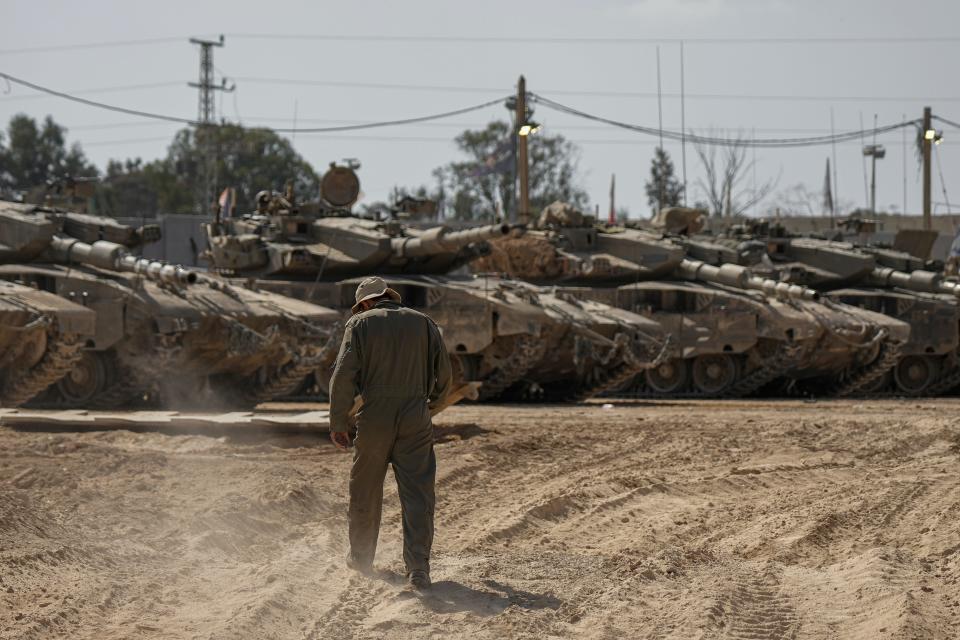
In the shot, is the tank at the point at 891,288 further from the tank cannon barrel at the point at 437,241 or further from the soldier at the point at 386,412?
the soldier at the point at 386,412

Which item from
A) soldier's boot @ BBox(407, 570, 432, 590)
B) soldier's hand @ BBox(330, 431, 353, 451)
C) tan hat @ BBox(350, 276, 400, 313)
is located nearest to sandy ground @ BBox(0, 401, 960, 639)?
soldier's boot @ BBox(407, 570, 432, 590)

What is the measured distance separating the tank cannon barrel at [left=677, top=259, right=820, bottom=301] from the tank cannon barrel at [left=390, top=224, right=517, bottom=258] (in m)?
4.92

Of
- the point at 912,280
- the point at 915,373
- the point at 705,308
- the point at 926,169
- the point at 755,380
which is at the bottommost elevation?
the point at 915,373

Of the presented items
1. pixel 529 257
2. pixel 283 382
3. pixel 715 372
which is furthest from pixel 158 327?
pixel 715 372

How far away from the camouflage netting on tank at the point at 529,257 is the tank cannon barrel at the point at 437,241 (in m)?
3.20

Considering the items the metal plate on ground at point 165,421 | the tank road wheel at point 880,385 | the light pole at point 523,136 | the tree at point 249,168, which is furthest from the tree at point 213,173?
the metal plate on ground at point 165,421

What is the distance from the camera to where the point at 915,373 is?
26.3 m

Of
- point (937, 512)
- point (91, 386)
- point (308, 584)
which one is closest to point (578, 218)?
point (91, 386)

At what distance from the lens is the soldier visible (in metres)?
7.46

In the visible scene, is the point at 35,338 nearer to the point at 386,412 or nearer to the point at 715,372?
the point at 386,412

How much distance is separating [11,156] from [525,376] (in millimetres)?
50296

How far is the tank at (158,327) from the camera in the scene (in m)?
17.9

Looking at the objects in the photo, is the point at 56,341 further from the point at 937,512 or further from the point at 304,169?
the point at 304,169

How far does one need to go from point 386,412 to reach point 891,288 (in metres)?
21.9
